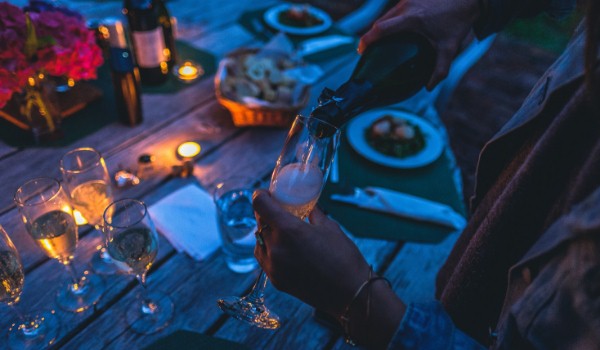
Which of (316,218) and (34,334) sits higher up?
(316,218)

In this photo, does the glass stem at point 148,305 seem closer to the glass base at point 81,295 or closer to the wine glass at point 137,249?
the wine glass at point 137,249

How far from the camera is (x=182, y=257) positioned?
40.0 inches

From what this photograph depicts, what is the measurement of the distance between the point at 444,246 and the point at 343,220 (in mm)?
290

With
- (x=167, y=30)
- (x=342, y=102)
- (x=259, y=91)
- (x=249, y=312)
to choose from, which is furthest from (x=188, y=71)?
(x=249, y=312)

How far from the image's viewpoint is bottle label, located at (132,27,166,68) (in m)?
Answer: 1.43

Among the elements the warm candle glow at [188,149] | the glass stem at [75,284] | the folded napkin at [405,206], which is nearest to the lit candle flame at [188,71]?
the warm candle glow at [188,149]

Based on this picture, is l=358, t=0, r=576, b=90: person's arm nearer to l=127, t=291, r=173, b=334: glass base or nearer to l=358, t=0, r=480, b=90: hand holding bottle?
l=358, t=0, r=480, b=90: hand holding bottle

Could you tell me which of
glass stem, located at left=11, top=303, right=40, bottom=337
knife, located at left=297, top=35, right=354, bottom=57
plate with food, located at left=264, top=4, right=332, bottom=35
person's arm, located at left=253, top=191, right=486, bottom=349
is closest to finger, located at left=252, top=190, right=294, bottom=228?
person's arm, located at left=253, top=191, right=486, bottom=349

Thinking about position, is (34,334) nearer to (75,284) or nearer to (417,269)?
(75,284)

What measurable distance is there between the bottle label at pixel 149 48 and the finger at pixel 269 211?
1.01m

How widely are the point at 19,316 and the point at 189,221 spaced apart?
16.6 inches

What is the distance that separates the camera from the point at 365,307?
72 cm

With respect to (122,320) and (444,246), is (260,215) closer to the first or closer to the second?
(122,320)

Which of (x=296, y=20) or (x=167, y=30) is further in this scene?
(x=296, y=20)
